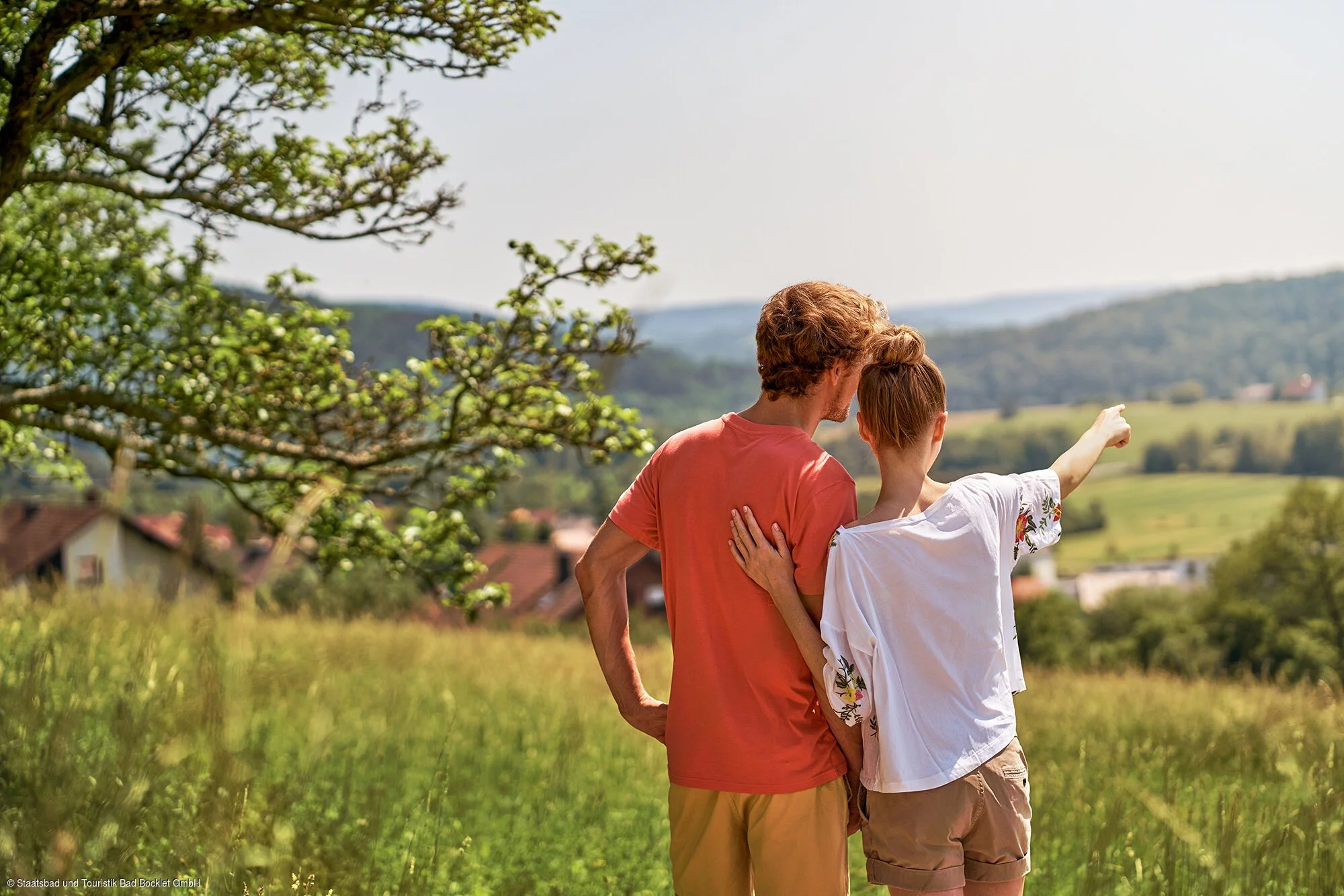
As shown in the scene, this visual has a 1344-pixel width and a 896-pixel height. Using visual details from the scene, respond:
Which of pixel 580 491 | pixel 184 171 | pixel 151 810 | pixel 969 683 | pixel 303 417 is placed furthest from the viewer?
pixel 580 491

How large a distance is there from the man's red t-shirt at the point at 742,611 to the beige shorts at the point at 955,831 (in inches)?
7.2

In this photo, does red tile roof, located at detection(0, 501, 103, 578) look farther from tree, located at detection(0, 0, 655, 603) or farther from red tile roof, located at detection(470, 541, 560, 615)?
tree, located at detection(0, 0, 655, 603)

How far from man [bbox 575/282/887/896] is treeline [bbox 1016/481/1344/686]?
139 feet

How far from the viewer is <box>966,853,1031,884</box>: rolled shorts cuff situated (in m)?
2.53

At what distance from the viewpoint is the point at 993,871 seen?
8.30ft

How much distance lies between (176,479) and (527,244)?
8.35 ft

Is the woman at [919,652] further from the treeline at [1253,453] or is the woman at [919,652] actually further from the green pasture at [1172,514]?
the treeline at [1253,453]

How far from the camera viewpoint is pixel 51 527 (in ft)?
149

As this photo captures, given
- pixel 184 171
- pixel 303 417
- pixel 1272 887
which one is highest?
pixel 184 171

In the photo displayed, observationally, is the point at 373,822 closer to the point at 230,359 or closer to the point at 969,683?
the point at 969,683

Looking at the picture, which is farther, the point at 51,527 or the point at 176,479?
the point at 51,527

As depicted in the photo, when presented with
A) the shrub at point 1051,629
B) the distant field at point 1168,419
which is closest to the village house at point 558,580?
the shrub at point 1051,629

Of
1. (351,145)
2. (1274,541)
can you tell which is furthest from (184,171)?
(1274,541)

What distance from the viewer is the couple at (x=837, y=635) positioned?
2.47 metres
